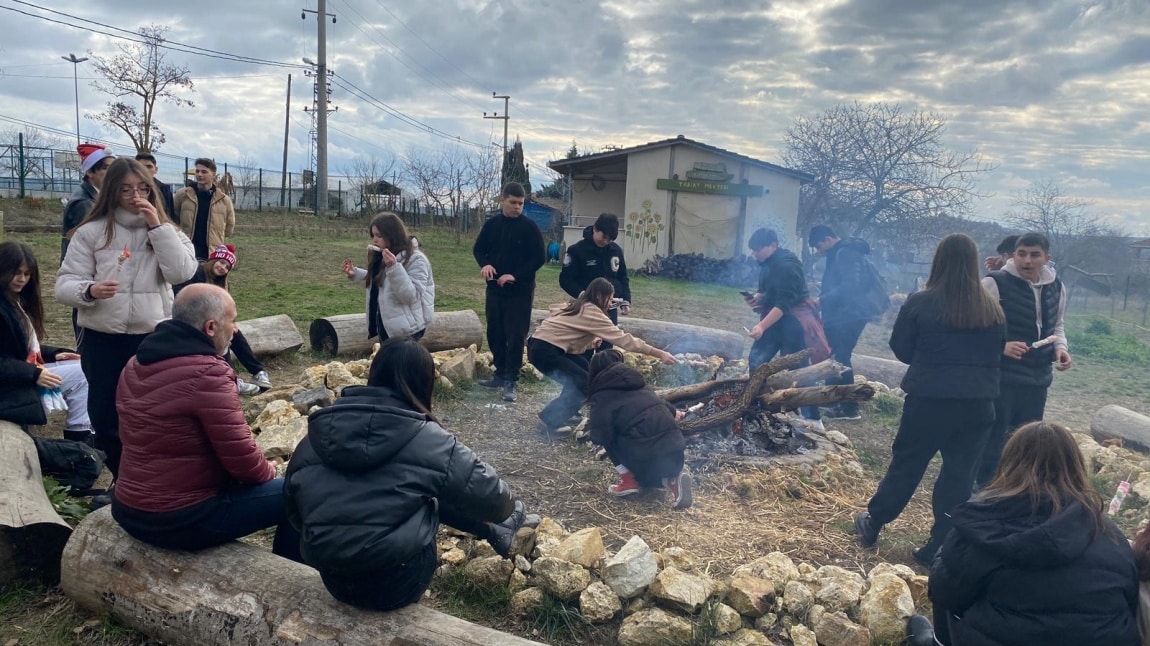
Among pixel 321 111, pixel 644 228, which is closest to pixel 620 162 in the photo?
pixel 644 228

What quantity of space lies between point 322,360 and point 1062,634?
6.58m

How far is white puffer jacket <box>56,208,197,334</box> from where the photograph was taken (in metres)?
3.67

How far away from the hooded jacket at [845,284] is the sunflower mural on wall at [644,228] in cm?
1366

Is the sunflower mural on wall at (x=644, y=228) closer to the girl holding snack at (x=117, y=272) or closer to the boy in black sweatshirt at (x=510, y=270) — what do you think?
the boy in black sweatshirt at (x=510, y=270)

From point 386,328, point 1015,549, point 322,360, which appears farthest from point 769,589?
point 322,360

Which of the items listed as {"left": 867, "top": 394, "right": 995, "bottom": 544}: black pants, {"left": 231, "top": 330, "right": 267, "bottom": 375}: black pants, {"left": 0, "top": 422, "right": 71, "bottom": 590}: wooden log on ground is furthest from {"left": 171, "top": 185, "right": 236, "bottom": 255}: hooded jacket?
{"left": 867, "top": 394, "right": 995, "bottom": 544}: black pants

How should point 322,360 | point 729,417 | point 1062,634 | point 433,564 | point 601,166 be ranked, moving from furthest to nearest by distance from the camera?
point 601,166, point 322,360, point 729,417, point 433,564, point 1062,634

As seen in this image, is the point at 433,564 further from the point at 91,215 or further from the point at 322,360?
the point at 322,360

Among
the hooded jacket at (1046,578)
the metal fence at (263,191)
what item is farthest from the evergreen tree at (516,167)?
the hooded jacket at (1046,578)

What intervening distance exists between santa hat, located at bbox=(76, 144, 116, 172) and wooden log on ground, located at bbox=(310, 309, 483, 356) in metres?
3.00

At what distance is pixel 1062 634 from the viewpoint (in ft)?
7.43

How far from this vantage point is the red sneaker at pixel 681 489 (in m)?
4.32

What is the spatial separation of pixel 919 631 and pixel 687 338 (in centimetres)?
613

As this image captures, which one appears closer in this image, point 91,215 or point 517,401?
point 91,215
